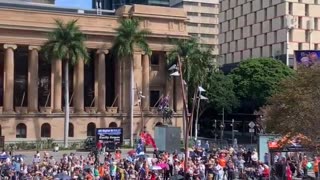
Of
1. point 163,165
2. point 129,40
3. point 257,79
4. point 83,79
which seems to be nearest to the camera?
point 163,165

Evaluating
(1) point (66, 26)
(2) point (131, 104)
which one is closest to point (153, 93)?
(2) point (131, 104)

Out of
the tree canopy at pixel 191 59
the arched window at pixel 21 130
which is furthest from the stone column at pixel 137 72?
the arched window at pixel 21 130

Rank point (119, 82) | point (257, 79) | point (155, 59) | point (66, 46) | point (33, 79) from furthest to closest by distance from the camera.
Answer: point (257, 79) < point (155, 59) < point (119, 82) < point (33, 79) < point (66, 46)

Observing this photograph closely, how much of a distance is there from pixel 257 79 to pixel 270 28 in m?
21.0

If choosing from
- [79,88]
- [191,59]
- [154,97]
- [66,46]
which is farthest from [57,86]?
[191,59]

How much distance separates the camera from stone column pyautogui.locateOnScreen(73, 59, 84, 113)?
6862 centimetres

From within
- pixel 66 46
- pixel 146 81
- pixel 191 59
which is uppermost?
pixel 66 46

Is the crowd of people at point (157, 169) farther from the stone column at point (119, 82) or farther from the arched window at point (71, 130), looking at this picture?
the stone column at point (119, 82)

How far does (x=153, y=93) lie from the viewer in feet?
246

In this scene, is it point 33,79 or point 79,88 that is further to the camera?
point 79,88

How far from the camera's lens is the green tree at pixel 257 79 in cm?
7881

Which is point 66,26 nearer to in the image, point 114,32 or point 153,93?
point 114,32

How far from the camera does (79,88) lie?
2707 inches

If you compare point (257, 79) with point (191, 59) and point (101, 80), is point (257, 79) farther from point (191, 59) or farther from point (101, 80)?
point (101, 80)
